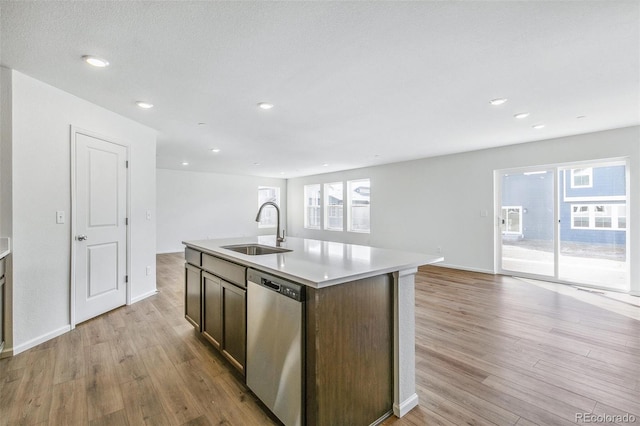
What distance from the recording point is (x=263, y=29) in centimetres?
179

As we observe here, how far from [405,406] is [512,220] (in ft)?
15.1

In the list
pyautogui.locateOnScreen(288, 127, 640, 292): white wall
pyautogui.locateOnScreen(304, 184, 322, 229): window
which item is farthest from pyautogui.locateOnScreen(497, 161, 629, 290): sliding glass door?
pyautogui.locateOnScreen(304, 184, 322, 229): window

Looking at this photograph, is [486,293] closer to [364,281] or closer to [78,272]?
[364,281]

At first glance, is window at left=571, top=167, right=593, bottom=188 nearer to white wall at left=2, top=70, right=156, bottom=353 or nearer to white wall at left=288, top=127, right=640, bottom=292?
white wall at left=288, top=127, right=640, bottom=292

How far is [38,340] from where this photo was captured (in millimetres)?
2539

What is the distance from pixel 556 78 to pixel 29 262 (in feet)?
16.1

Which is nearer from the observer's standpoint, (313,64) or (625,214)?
(313,64)

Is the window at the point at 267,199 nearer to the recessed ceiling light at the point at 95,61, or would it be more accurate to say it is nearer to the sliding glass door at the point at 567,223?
the sliding glass door at the point at 567,223

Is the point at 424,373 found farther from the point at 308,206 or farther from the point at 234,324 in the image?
the point at 308,206

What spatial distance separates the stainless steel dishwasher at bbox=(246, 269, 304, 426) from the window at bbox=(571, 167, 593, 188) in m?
5.23

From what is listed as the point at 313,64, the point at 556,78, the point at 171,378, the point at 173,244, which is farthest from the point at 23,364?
the point at 173,244

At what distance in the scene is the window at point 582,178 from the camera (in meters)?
4.38

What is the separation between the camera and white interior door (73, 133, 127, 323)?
297 cm

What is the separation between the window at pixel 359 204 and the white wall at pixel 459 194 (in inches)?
10.6
